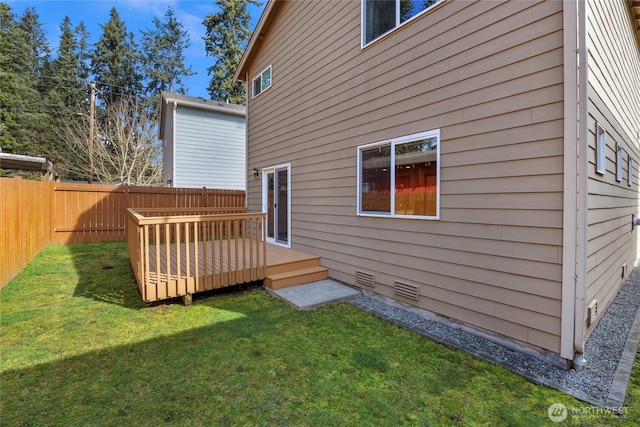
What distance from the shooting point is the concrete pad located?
438 centimetres

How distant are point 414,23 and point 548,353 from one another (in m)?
4.05

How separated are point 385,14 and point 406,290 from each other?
3.96 metres

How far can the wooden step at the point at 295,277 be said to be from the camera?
16.3 feet

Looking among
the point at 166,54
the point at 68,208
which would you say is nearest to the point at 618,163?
the point at 68,208

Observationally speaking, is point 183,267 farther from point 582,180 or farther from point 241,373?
point 582,180

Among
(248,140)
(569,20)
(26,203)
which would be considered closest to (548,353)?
(569,20)

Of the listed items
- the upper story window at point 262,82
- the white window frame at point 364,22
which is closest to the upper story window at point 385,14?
the white window frame at point 364,22

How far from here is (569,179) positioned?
266cm

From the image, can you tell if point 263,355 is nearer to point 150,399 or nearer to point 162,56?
point 150,399

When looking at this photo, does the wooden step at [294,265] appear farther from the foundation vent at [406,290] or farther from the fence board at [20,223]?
the fence board at [20,223]

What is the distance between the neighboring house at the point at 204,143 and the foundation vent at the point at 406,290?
10.6 meters

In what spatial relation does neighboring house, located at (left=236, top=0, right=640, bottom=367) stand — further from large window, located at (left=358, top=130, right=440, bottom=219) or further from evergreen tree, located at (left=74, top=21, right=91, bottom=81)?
evergreen tree, located at (left=74, top=21, right=91, bottom=81)

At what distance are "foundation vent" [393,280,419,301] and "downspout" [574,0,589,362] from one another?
167cm

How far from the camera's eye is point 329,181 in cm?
557
